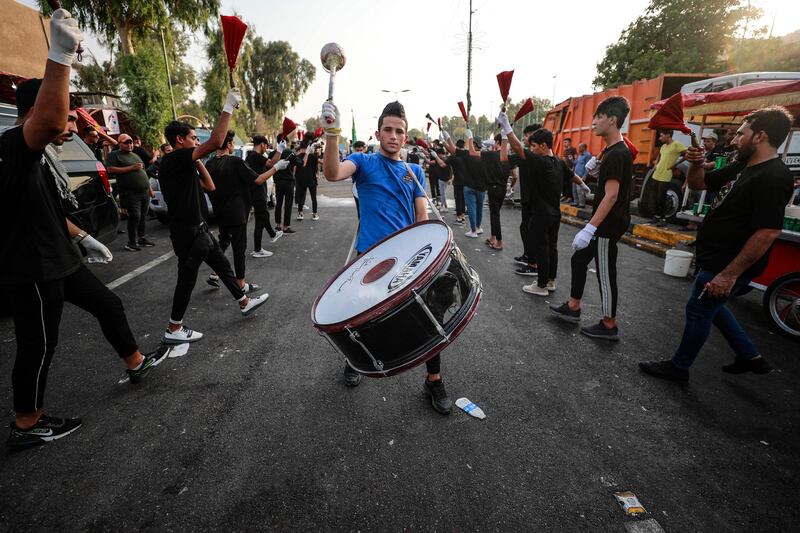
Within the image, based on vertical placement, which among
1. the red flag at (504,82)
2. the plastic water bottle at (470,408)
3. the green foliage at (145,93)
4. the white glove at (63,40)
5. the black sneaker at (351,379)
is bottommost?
the plastic water bottle at (470,408)

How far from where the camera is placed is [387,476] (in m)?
2.12

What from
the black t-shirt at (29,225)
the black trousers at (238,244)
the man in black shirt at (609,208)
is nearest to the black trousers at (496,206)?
the man in black shirt at (609,208)

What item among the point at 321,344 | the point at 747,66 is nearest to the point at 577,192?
the point at 321,344

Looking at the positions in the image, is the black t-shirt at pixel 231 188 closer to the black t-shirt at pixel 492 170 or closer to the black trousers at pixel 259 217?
the black trousers at pixel 259 217

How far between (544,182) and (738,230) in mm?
2401

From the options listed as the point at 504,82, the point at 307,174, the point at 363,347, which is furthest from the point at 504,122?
the point at 307,174

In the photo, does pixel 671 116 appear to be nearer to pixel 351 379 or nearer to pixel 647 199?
pixel 351 379

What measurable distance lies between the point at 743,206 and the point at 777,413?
4.96ft

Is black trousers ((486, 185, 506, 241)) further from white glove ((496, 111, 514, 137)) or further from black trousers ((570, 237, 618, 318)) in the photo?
black trousers ((570, 237, 618, 318))

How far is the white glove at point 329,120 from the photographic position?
7.24 ft

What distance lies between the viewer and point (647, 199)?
29.5 feet

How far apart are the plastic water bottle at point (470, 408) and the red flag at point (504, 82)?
10.9ft

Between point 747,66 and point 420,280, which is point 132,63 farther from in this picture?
point 747,66

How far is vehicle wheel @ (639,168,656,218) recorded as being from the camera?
8742 millimetres
